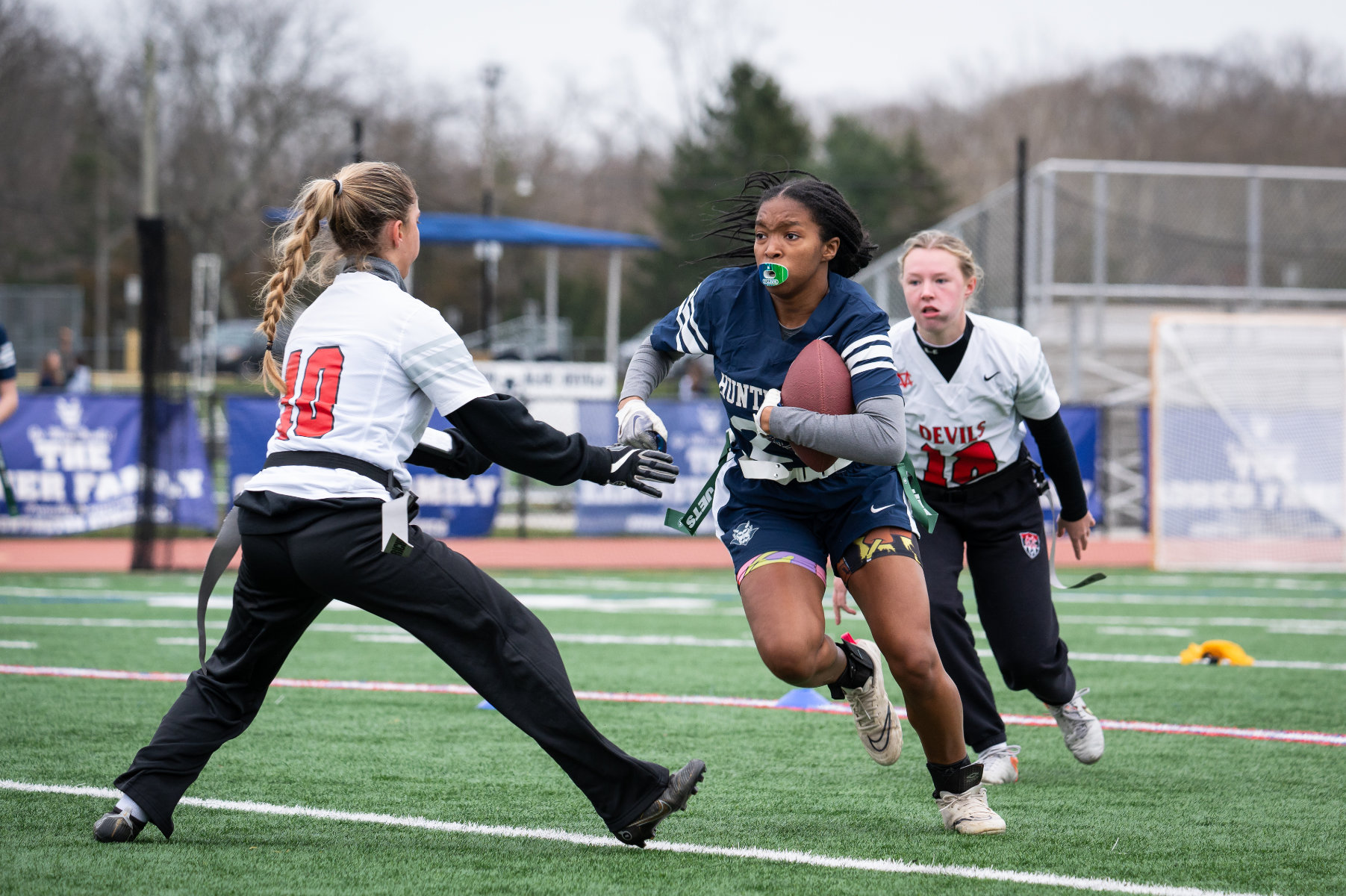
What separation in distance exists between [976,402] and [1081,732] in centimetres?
129

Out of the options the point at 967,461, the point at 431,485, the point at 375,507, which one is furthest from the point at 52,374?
the point at 375,507

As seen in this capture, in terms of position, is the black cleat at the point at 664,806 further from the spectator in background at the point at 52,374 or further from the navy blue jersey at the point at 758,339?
the spectator in background at the point at 52,374

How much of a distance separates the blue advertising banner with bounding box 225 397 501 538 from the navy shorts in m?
10.6

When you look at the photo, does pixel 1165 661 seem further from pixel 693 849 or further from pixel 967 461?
pixel 693 849

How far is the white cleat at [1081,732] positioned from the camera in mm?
5266

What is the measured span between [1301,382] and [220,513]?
11.3 meters

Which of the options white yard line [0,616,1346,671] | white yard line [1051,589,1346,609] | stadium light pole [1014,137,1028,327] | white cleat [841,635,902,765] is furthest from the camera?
stadium light pole [1014,137,1028,327]

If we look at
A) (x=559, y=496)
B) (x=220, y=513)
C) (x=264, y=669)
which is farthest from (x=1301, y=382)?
(x=264, y=669)

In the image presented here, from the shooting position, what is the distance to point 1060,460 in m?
5.22

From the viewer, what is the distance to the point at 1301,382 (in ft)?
48.4

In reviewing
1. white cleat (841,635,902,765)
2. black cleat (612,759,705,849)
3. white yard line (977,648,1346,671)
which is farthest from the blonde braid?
white yard line (977,648,1346,671)

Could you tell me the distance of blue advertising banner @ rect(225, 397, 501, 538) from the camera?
1449cm

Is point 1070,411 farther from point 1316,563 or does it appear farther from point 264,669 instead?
point 264,669

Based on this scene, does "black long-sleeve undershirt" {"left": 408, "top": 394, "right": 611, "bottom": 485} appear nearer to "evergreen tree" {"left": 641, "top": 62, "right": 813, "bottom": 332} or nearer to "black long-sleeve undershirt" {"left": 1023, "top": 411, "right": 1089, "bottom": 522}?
"black long-sleeve undershirt" {"left": 1023, "top": 411, "right": 1089, "bottom": 522}
